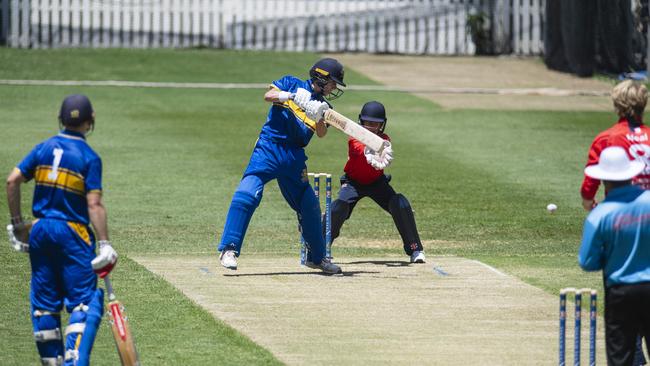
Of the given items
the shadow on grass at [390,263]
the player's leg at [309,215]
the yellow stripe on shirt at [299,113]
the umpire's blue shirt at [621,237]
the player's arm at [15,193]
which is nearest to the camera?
the umpire's blue shirt at [621,237]

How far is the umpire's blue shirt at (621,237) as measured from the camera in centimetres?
784

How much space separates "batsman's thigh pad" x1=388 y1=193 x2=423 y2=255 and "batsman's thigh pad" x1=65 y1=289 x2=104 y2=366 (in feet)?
17.7

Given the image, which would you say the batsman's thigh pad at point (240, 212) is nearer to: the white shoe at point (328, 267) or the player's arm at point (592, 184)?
the white shoe at point (328, 267)

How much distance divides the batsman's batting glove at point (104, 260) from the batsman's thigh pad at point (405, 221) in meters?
5.39

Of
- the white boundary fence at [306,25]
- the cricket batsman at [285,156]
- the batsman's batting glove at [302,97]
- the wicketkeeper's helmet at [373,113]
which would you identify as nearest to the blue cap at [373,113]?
the wicketkeeper's helmet at [373,113]

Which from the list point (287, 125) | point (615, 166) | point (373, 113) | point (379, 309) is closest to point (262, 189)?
point (287, 125)

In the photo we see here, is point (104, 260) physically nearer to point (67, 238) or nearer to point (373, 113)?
point (67, 238)

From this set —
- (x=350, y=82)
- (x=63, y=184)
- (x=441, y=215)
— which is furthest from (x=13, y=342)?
(x=350, y=82)

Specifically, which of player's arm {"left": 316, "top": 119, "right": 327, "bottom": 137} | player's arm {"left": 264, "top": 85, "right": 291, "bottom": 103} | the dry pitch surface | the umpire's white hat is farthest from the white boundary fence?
the umpire's white hat

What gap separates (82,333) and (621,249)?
3518mm

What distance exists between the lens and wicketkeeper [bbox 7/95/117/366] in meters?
8.34

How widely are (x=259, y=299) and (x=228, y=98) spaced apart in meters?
14.4

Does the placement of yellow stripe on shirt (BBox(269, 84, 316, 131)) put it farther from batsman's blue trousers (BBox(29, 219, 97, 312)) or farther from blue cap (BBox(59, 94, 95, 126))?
batsman's blue trousers (BBox(29, 219, 97, 312))

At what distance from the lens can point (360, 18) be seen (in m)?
31.7
